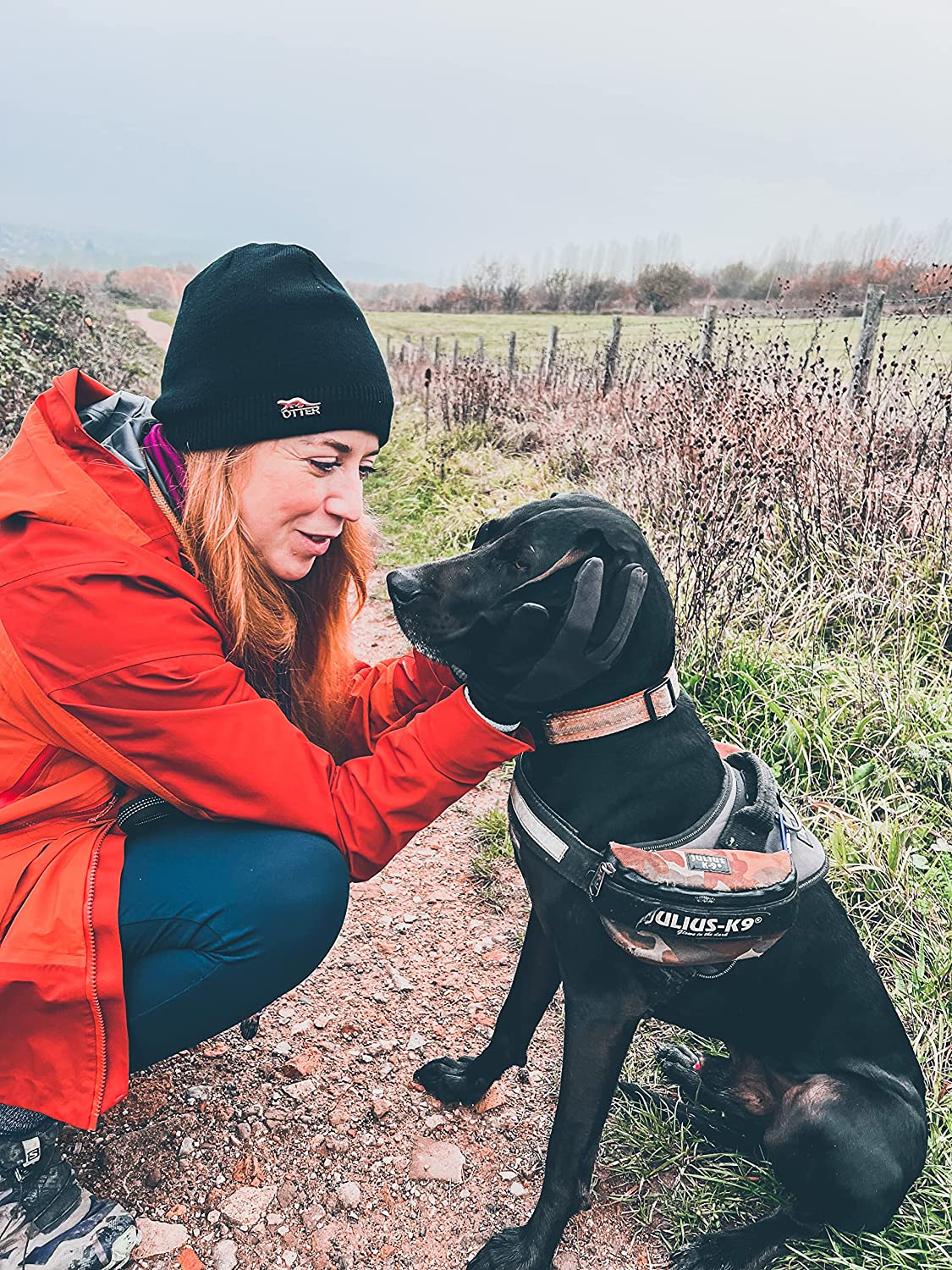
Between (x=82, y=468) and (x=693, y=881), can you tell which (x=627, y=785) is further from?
(x=82, y=468)

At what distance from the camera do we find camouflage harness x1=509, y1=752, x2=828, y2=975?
158cm

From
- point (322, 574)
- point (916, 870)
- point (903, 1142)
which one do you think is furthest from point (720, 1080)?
point (322, 574)

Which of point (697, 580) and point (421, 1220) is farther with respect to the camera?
point (697, 580)

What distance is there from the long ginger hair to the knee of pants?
1.48 ft

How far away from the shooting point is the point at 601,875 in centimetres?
161

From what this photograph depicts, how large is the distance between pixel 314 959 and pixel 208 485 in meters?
1.06

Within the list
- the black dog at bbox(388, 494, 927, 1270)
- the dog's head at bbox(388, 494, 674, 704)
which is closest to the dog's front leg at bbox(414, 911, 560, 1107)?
the black dog at bbox(388, 494, 927, 1270)

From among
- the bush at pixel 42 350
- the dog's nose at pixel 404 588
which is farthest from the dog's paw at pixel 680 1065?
the bush at pixel 42 350

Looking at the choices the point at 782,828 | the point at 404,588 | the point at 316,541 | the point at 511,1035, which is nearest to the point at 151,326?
the point at 316,541

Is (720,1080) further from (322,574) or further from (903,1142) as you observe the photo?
(322,574)

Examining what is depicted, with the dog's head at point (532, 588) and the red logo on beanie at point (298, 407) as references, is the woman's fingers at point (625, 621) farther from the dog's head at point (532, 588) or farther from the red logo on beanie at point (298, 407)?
the red logo on beanie at point (298, 407)

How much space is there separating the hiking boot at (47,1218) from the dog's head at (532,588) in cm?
125

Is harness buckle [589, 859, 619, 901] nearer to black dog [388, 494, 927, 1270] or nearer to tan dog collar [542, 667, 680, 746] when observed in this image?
black dog [388, 494, 927, 1270]

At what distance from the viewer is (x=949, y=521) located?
4.02 m
